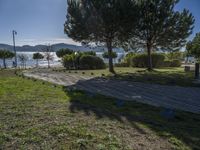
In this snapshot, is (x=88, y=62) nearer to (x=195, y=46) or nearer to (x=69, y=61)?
(x=69, y=61)

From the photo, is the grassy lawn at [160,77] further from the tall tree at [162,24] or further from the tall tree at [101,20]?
the tall tree at [162,24]

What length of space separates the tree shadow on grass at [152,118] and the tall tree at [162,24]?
1535 cm

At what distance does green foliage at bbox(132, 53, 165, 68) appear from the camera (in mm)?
30138

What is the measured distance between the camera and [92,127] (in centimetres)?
464

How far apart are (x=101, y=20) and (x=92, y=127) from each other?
15618 mm

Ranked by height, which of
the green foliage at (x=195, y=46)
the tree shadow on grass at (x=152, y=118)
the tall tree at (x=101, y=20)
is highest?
the tall tree at (x=101, y=20)

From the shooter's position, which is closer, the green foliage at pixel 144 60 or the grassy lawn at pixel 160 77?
the grassy lawn at pixel 160 77

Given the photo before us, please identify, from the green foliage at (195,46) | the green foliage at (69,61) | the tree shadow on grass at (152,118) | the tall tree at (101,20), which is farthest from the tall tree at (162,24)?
the tree shadow on grass at (152,118)

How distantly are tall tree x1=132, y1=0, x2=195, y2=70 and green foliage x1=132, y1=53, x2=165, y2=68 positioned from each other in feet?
21.6

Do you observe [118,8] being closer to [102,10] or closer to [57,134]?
[102,10]

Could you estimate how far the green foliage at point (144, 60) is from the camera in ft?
98.9

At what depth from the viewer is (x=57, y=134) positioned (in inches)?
165

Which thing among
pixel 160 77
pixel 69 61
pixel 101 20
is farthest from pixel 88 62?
pixel 160 77

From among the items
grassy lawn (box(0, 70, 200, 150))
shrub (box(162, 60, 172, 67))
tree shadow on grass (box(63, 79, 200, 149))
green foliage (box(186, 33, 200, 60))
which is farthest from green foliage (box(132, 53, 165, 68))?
grassy lawn (box(0, 70, 200, 150))
